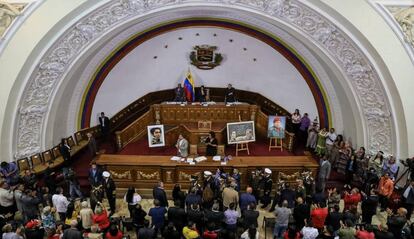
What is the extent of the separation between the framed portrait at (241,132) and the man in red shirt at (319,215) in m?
4.64

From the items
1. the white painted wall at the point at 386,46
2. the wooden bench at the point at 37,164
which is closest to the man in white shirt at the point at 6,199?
the wooden bench at the point at 37,164

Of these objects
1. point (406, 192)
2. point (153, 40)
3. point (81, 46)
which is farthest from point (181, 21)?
point (406, 192)

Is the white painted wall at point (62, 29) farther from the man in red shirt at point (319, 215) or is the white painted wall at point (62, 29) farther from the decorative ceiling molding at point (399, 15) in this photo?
the man in red shirt at point (319, 215)

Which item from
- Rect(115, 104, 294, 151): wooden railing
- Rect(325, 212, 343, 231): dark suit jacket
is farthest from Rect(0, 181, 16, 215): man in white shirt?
Rect(325, 212, 343, 231): dark suit jacket

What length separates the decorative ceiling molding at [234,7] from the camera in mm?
10695

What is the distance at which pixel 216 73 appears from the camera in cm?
1652

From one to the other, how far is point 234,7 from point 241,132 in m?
4.02

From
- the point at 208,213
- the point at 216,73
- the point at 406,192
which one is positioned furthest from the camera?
the point at 216,73

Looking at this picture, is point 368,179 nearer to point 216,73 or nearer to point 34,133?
point 216,73

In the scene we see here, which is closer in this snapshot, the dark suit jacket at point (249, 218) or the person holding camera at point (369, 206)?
the dark suit jacket at point (249, 218)

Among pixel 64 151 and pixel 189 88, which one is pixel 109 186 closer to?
pixel 64 151

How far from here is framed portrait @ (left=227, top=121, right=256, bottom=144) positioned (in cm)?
1267

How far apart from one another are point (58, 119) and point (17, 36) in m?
3.64

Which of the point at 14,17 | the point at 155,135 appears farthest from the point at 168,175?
the point at 14,17
